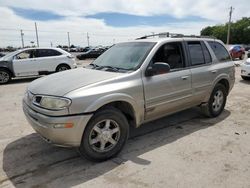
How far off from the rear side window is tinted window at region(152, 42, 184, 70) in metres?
1.16

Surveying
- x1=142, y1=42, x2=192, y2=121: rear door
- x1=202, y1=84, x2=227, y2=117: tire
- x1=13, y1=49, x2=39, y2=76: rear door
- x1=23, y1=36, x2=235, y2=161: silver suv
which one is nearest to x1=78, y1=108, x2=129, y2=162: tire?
x1=23, y1=36, x2=235, y2=161: silver suv

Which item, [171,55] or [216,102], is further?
[216,102]

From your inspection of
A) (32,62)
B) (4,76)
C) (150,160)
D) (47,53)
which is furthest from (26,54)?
(150,160)

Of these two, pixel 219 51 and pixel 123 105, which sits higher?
pixel 219 51

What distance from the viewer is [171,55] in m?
4.68

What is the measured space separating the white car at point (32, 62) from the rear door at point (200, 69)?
8.64m

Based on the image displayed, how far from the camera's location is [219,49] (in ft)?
19.0

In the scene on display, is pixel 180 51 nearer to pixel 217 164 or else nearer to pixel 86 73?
pixel 86 73

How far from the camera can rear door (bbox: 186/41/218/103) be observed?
498 cm

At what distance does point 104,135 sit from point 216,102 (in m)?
3.17

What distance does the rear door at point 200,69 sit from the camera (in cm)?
498

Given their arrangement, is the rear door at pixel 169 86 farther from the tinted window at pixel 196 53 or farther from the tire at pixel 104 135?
the tire at pixel 104 135

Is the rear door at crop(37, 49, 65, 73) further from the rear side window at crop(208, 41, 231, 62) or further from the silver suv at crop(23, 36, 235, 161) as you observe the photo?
the rear side window at crop(208, 41, 231, 62)

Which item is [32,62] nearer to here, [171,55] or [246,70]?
[171,55]
